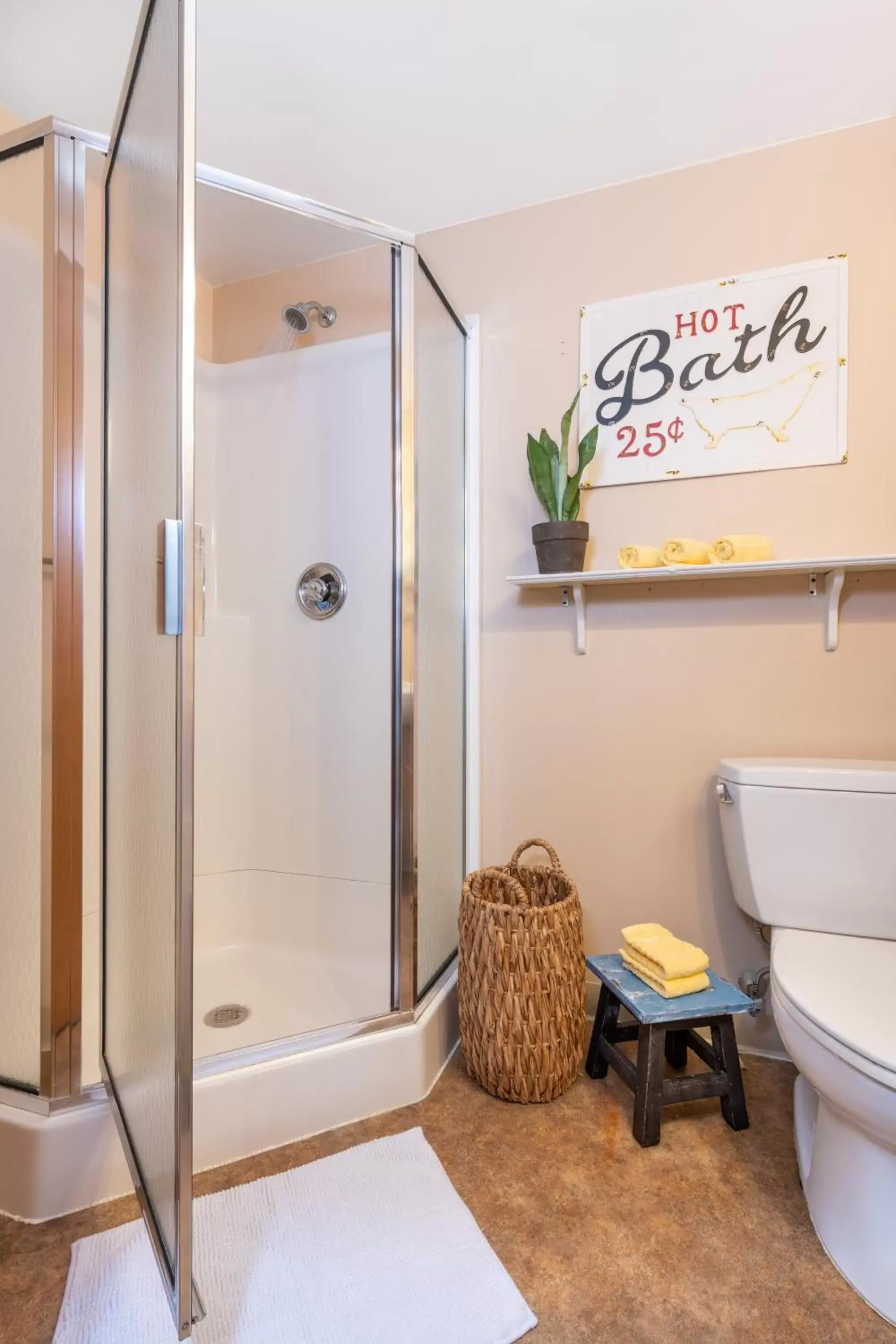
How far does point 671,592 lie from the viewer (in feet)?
5.86

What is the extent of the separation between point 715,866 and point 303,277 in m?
Answer: 2.06

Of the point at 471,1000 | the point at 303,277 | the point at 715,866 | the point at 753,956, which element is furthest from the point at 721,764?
the point at 303,277

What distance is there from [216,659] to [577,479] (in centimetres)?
118

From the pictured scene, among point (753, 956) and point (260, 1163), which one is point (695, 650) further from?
point (260, 1163)

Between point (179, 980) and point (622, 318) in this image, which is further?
point (622, 318)

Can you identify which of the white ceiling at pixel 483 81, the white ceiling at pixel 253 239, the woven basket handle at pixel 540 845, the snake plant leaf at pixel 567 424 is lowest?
the woven basket handle at pixel 540 845

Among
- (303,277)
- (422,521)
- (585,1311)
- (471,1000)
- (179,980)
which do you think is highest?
(303,277)

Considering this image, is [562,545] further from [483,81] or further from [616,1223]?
[616,1223]

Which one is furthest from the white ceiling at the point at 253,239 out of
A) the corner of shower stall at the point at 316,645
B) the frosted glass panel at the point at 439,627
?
the frosted glass panel at the point at 439,627

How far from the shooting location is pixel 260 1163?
133 centimetres

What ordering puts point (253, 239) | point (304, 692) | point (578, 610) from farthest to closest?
point (304, 692) < point (253, 239) < point (578, 610)

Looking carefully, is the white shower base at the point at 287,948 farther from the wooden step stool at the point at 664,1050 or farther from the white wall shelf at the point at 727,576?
the white wall shelf at the point at 727,576

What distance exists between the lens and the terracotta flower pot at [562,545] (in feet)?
5.67

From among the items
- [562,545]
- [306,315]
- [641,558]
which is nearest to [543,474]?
[562,545]
